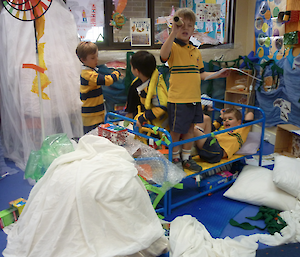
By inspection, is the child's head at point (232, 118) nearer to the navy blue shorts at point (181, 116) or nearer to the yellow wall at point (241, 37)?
the navy blue shorts at point (181, 116)

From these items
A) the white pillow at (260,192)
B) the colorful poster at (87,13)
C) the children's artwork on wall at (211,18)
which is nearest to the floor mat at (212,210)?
the white pillow at (260,192)

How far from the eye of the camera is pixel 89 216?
4.13ft

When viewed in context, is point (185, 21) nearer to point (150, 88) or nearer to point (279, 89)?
point (150, 88)

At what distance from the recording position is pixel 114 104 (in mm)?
3814

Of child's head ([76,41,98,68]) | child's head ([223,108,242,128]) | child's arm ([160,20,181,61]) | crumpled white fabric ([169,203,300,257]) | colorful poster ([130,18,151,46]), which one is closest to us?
crumpled white fabric ([169,203,300,257])

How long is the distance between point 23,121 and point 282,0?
314cm

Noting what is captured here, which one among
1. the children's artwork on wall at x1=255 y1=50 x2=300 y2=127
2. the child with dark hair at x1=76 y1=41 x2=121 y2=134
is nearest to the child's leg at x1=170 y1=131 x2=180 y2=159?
the child with dark hair at x1=76 y1=41 x2=121 y2=134

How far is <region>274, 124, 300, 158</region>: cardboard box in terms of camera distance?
3.07 metres

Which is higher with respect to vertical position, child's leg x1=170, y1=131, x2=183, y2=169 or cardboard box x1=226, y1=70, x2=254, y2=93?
cardboard box x1=226, y1=70, x2=254, y2=93

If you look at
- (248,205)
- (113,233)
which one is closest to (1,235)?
(113,233)

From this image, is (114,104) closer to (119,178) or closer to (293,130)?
(293,130)

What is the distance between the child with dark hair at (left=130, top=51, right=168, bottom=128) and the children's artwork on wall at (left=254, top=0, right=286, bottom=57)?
197 centimetres

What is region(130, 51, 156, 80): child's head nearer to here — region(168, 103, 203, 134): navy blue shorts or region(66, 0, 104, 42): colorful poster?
region(168, 103, 203, 134): navy blue shorts

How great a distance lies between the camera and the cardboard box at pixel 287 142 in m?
3.07
